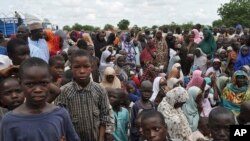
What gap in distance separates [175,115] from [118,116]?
27.8 inches

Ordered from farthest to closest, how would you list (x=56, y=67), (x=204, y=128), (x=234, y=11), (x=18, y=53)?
(x=234, y=11) < (x=204, y=128) < (x=56, y=67) < (x=18, y=53)

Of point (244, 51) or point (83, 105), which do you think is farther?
point (244, 51)

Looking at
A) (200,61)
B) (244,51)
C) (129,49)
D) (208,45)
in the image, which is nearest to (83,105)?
(244,51)

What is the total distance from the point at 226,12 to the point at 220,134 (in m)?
39.4

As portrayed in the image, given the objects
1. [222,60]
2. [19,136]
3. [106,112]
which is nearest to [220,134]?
[106,112]

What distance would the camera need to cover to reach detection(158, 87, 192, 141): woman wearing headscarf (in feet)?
16.9

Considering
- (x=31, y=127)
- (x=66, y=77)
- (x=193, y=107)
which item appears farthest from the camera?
(x=193, y=107)

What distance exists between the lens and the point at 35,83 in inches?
106

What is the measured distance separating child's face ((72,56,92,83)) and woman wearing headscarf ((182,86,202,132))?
111 inches

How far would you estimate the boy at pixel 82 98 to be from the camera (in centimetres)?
363

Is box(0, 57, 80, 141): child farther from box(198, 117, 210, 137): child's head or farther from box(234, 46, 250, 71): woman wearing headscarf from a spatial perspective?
box(234, 46, 250, 71): woman wearing headscarf

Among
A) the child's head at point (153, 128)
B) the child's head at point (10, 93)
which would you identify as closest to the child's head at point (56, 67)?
the child's head at point (10, 93)

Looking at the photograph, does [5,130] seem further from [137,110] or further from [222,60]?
[222,60]

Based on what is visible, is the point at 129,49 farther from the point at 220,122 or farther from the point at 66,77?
the point at 220,122
